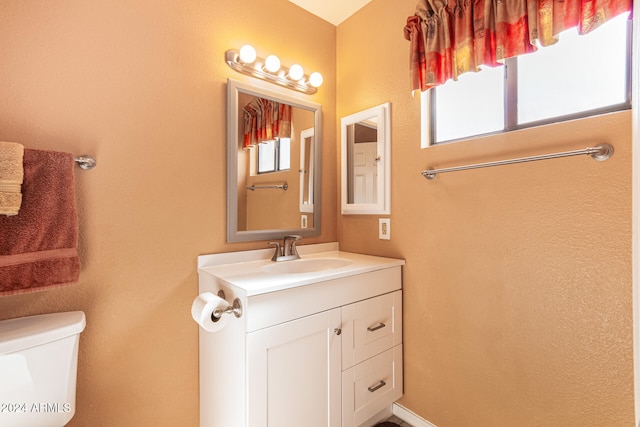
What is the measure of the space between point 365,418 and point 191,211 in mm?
1326

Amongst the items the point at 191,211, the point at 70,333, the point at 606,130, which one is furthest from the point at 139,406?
the point at 606,130

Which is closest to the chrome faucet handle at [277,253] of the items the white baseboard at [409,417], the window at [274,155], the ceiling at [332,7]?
the window at [274,155]

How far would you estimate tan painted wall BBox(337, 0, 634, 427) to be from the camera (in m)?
1.00

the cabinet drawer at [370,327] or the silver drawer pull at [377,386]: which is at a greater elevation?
the cabinet drawer at [370,327]

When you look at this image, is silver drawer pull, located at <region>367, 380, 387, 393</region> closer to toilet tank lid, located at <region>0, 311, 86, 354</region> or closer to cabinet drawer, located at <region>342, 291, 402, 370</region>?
cabinet drawer, located at <region>342, 291, 402, 370</region>

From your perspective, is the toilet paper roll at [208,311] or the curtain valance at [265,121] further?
the curtain valance at [265,121]

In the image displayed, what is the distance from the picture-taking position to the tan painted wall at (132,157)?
3.58ft

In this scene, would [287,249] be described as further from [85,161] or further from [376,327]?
[85,161]

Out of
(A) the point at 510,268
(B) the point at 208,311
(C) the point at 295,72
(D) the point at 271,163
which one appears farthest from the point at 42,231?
(A) the point at 510,268

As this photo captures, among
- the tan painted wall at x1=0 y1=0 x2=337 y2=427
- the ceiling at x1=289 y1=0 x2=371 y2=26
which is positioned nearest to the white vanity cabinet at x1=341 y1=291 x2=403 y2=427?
the tan painted wall at x1=0 y1=0 x2=337 y2=427

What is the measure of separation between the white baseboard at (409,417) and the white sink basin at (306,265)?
86 centimetres

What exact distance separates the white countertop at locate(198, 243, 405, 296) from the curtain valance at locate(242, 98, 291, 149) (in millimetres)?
610

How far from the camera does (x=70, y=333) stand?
102 centimetres

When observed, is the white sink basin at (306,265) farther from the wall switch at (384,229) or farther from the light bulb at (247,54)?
the light bulb at (247,54)
